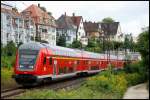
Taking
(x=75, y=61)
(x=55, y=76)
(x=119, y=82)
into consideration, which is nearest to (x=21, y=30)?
(x=75, y=61)

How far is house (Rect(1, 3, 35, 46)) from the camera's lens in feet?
246

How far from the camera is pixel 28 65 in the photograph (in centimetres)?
3250

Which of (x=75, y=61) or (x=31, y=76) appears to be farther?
(x=75, y=61)

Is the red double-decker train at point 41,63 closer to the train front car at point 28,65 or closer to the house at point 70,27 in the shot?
the train front car at point 28,65

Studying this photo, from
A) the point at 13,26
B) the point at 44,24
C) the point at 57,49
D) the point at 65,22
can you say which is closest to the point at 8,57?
the point at 57,49

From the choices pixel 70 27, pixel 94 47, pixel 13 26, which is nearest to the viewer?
pixel 13 26

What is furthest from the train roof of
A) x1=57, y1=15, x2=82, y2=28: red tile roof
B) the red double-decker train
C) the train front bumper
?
x1=57, y1=15, x2=82, y2=28: red tile roof

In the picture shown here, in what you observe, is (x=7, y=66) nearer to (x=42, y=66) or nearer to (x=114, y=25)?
(x=42, y=66)

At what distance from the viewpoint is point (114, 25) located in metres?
156

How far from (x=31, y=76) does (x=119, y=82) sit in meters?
5.53

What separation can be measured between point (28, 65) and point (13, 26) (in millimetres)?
49068

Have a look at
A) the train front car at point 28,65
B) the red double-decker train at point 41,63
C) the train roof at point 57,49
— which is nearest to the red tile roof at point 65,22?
the train roof at point 57,49

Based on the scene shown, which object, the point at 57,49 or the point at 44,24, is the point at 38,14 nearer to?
the point at 44,24

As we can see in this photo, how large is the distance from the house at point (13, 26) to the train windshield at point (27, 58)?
40.8 m
